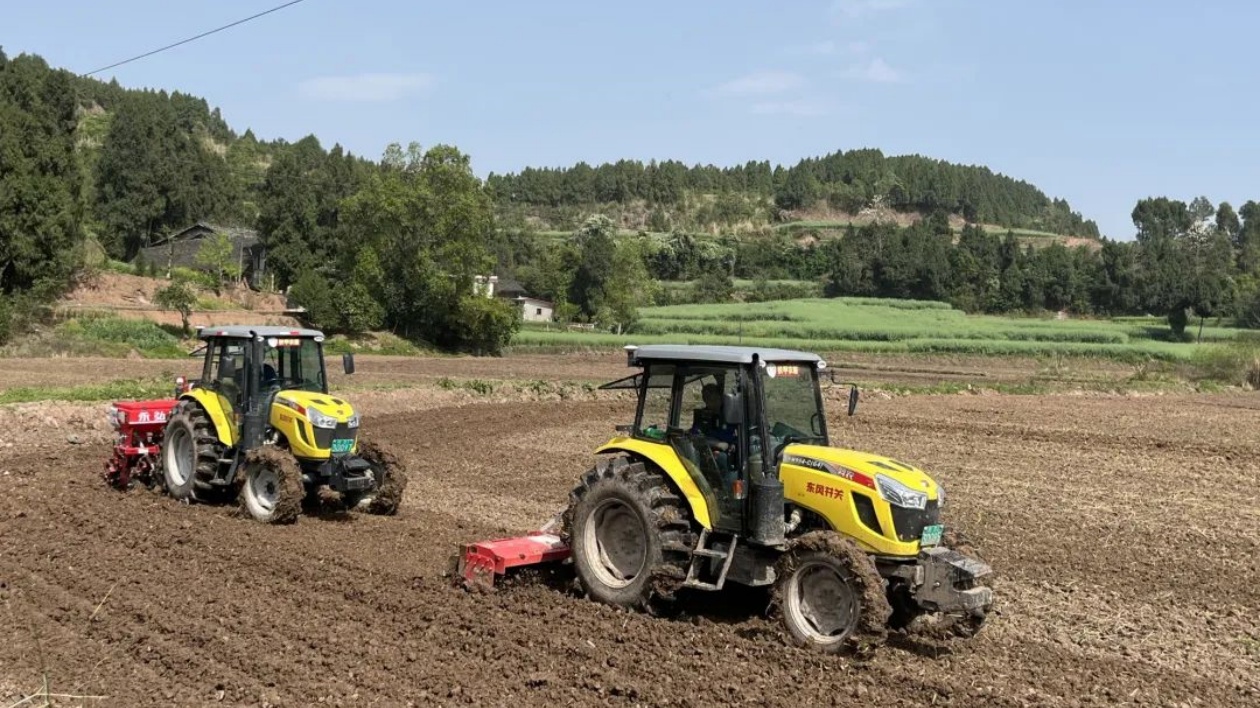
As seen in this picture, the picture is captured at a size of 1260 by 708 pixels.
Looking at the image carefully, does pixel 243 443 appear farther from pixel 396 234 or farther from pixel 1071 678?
pixel 396 234

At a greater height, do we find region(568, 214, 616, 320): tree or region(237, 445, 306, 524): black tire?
region(568, 214, 616, 320): tree

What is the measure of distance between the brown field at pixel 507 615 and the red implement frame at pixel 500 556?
0.67ft

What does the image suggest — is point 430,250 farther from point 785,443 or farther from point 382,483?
point 785,443

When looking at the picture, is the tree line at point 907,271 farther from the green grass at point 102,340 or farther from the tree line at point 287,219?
the green grass at point 102,340

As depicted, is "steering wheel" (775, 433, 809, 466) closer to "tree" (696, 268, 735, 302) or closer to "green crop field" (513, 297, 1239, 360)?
"green crop field" (513, 297, 1239, 360)

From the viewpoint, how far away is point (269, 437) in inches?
458

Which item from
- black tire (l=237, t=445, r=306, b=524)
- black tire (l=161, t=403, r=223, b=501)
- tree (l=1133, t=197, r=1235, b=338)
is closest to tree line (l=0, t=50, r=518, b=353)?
black tire (l=161, t=403, r=223, b=501)

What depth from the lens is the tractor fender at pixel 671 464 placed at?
7672 millimetres

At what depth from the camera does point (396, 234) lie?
5728cm

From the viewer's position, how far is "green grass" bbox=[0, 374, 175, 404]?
20216 mm

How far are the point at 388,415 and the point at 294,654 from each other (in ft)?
55.8

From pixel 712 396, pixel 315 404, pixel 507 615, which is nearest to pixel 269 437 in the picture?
pixel 315 404

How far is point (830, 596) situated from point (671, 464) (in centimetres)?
163

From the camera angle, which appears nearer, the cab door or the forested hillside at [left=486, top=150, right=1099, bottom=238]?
the cab door
